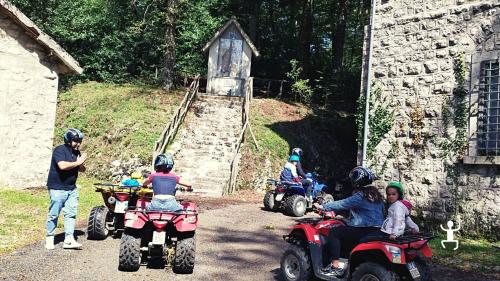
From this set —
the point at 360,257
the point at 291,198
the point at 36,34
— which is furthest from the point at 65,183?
the point at 36,34

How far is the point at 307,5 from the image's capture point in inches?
1219

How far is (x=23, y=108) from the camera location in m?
14.0

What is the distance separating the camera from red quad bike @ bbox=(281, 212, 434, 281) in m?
4.84

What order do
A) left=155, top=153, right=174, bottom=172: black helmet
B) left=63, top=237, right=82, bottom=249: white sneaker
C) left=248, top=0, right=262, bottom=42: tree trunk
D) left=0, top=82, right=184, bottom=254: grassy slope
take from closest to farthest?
left=155, top=153, right=174, bottom=172: black helmet, left=63, top=237, right=82, bottom=249: white sneaker, left=0, top=82, right=184, bottom=254: grassy slope, left=248, top=0, right=262, bottom=42: tree trunk

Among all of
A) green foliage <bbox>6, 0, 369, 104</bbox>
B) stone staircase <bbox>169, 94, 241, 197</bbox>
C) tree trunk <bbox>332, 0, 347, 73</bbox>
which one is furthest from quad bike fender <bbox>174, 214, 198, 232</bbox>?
green foliage <bbox>6, 0, 369, 104</bbox>

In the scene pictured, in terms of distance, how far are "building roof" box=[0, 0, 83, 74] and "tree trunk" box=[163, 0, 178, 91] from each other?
34.0ft

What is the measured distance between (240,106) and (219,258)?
50.6 ft

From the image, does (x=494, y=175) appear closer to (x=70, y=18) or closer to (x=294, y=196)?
(x=294, y=196)

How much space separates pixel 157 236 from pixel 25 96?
33.0 feet

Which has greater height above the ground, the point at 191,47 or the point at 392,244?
the point at 191,47

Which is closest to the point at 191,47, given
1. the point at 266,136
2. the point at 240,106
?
the point at 240,106

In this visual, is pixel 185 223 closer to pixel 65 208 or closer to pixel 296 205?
pixel 65 208

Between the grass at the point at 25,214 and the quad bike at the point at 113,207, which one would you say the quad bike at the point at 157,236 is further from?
the grass at the point at 25,214

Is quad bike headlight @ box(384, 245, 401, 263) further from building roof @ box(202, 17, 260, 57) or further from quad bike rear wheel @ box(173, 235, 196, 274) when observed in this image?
building roof @ box(202, 17, 260, 57)
